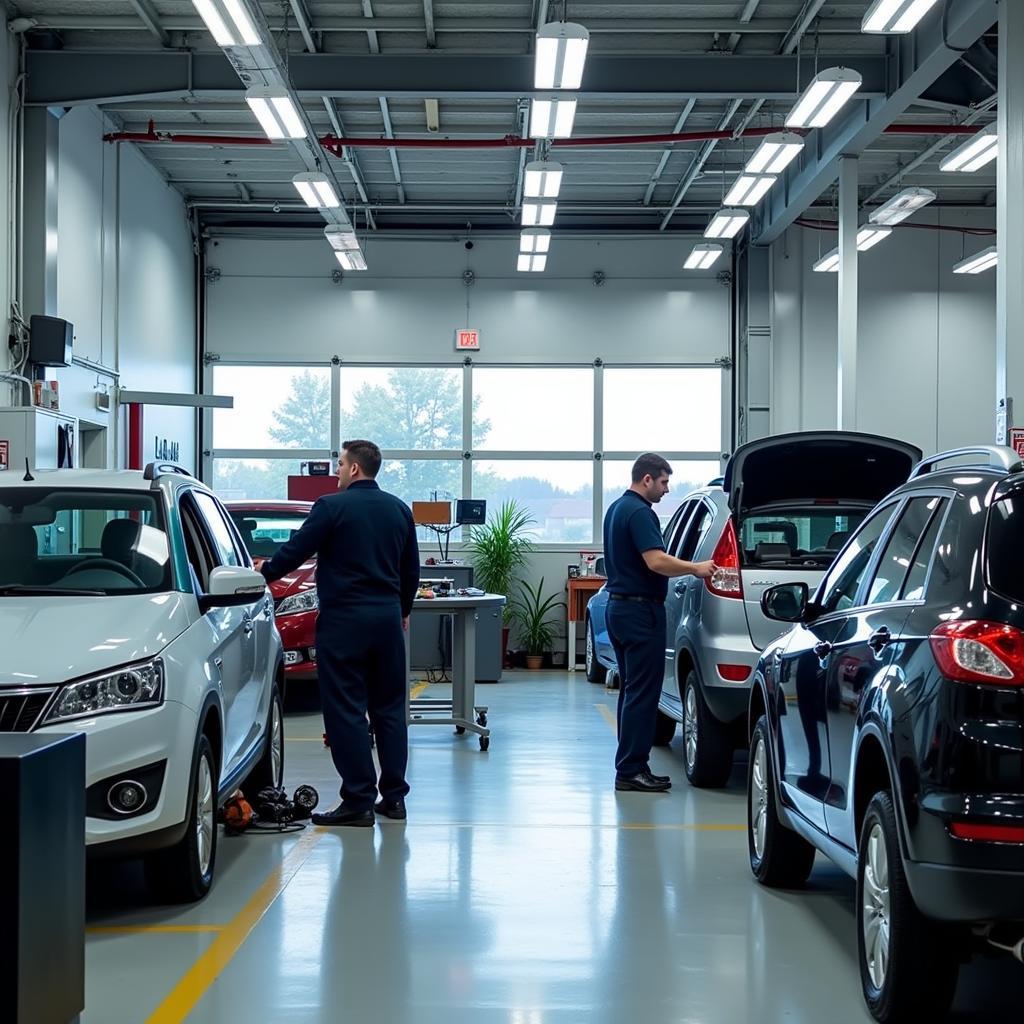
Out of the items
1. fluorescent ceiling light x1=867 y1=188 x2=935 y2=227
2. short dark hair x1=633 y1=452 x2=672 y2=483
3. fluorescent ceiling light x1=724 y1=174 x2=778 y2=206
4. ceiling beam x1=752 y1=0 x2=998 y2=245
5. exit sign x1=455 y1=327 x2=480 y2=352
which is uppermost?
ceiling beam x1=752 y1=0 x2=998 y2=245

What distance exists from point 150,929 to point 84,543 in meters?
1.40

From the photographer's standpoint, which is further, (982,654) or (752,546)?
(752,546)

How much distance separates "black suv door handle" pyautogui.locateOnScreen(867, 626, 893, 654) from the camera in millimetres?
3525

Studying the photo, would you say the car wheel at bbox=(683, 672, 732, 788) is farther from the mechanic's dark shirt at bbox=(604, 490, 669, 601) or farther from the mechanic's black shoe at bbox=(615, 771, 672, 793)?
the mechanic's dark shirt at bbox=(604, 490, 669, 601)

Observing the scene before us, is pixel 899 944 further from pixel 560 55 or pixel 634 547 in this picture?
pixel 560 55

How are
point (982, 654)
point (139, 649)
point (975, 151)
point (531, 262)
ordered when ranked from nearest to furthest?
point (982, 654) → point (139, 649) → point (975, 151) → point (531, 262)

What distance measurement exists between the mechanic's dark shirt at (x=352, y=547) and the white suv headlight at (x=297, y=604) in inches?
160

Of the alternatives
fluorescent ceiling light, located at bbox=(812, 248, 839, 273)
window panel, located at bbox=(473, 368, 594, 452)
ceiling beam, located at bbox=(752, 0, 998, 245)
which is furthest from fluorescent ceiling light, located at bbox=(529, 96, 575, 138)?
window panel, located at bbox=(473, 368, 594, 452)

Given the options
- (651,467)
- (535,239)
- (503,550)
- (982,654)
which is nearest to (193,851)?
(982,654)

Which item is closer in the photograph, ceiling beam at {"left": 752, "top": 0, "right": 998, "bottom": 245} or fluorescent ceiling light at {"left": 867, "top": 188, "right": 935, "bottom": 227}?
ceiling beam at {"left": 752, "top": 0, "right": 998, "bottom": 245}

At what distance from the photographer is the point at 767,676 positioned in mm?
5059

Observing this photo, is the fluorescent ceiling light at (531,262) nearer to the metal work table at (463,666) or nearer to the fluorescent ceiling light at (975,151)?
the fluorescent ceiling light at (975,151)

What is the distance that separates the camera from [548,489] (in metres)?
16.5

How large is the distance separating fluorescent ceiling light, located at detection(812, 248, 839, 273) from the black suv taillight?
11.7 m
